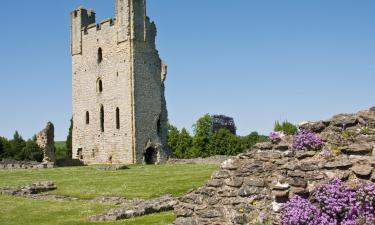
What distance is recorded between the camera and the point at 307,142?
11.0m

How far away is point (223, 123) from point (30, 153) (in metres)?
46.8

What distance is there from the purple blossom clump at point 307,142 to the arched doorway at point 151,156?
36417 mm

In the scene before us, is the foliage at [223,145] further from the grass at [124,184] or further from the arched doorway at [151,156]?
the grass at [124,184]

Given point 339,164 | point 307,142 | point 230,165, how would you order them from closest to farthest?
1. point 339,164
2. point 307,142
3. point 230,165

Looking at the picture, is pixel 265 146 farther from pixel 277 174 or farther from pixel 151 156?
pixel 151 156

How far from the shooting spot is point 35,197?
2330 cm

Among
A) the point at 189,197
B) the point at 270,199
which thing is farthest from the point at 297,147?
the point at 189,197

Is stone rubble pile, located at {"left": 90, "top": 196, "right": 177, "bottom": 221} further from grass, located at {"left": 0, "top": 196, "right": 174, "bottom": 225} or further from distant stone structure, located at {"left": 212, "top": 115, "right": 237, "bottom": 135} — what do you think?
distant stone structure, located at {"left": 212, "top": 115, "right": 237, "bottom": 135}

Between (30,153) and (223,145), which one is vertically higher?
(223,145)

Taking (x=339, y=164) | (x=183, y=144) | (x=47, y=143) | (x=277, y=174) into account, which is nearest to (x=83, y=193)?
(x=277, y=174)

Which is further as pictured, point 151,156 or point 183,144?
point 183,144

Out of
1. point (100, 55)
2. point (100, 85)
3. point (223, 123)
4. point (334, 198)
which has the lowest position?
point (334, 198)

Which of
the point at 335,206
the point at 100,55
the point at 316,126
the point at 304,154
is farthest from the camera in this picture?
the point at 100,55

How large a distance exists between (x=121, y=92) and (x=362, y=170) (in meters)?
37.9
